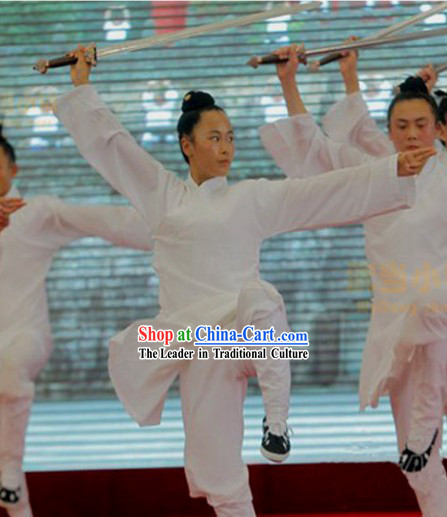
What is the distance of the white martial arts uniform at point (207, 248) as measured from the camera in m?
3.61

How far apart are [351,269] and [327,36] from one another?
1.04 metres

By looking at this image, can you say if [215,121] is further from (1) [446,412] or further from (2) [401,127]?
(1) [446,412]

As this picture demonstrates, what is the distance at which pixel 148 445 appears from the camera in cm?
523

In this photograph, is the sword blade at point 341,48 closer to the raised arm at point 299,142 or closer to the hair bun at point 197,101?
the raised arm at point 299,142

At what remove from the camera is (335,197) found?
3.63 meters

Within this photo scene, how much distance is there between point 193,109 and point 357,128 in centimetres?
65

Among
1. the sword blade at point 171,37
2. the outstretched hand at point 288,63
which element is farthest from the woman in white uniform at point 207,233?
the outstretched hand at point 288,63

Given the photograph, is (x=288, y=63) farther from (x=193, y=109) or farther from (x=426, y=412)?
(x=426, y=412)

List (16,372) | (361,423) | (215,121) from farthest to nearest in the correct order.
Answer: (361,423), (16,372), (215,121)

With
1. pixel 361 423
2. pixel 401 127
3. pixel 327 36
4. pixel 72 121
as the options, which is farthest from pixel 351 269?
pixel 72 121

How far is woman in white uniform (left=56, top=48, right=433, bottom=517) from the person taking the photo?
3604 mm

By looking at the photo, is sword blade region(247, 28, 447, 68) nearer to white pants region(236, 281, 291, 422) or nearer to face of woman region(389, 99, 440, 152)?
face of woman region(389, 99, 440, 152)

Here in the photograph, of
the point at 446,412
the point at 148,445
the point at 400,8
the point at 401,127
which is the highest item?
the point at 400,8

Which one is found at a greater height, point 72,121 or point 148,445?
point 72,121
